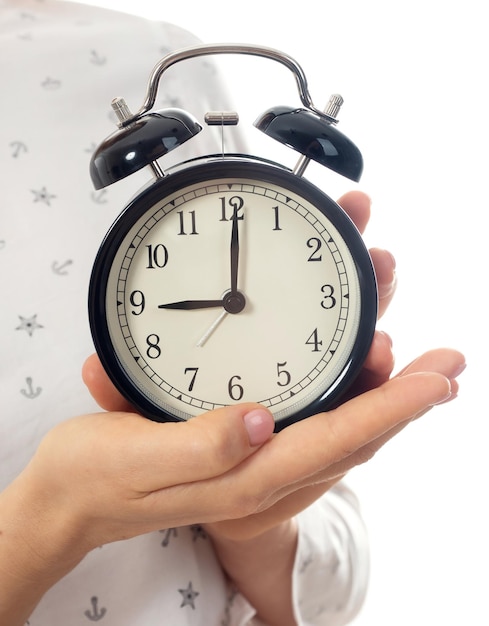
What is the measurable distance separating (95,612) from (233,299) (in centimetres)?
54

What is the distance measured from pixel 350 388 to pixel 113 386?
0.28 metres

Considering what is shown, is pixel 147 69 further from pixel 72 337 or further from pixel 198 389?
pixel 198 389

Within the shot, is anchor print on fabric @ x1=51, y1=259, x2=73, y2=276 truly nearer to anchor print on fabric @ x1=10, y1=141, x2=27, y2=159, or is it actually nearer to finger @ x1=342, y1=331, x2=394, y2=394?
anchor print on fabric @ x1=10, y1=141, x2=27, y2=159

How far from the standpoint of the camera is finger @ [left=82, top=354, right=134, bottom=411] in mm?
839

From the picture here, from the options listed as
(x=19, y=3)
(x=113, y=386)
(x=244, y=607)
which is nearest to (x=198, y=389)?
(x=113, y=386)

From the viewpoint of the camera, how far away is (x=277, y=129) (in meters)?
0.78

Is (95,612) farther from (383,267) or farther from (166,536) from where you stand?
(383,267)

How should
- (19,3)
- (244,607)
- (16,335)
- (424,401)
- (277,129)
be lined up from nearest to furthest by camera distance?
1. (424,401)
2. (277,129)
3. (16,335)
4. (244,607)
5. (19,3)

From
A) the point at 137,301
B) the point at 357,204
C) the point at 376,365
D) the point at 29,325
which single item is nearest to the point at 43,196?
the point at 29,325

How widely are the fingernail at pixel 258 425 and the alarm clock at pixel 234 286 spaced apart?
129 mm

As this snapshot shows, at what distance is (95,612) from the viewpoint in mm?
1038

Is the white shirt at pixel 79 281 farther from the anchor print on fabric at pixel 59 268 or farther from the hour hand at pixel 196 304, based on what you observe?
the hour hand at pixel 196 304

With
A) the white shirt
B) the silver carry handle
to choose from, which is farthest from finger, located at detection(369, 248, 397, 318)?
the white shirt

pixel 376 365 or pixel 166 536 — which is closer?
pixel 376 365
